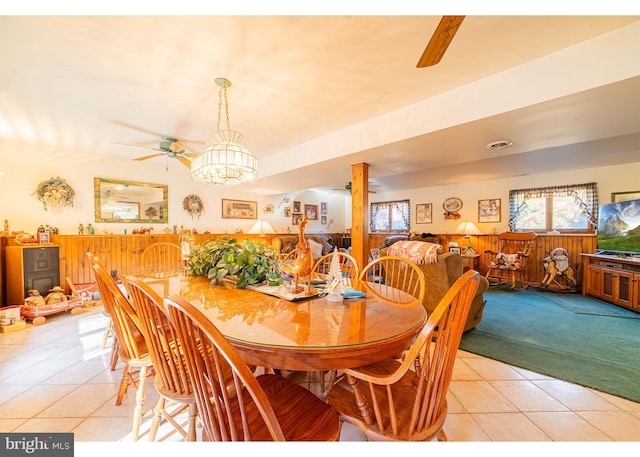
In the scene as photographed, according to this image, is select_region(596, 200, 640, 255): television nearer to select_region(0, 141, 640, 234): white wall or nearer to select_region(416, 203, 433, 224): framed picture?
select_region(0, 141, 640, 234): white wall

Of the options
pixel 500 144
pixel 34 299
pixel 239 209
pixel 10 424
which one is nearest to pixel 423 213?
pixel 500 144

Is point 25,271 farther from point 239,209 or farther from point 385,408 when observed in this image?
point 385,408

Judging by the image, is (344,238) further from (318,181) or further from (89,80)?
(89,80)

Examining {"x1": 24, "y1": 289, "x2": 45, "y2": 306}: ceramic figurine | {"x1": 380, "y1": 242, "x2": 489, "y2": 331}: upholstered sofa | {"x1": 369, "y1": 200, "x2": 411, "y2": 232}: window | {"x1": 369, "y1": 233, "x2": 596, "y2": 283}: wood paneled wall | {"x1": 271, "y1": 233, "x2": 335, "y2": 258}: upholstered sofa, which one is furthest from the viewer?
{"x1": 369, "y1": 200, "x2": 411, "y2": 232}: window

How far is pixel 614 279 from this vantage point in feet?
11.3

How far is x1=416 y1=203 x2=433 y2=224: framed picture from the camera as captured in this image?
650cm

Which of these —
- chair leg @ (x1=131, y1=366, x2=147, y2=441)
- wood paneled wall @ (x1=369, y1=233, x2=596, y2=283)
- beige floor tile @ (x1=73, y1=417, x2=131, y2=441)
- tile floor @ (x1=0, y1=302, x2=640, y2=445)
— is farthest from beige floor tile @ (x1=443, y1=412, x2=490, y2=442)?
wood paneled wall @ (x1=369, y1=233, x2=596, y2=283)

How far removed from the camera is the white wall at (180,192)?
3.47 m

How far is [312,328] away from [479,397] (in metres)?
1.50

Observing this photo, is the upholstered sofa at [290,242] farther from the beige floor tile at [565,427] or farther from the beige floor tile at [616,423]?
the beige floor tile at [616,423]

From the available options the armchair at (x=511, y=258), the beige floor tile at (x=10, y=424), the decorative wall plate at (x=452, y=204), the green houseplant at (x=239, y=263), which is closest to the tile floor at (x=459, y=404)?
the beige floor tile at (x=10, y=424)

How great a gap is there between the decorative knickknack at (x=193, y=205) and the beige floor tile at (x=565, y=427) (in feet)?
17.7

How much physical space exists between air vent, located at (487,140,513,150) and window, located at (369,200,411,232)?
4.32 metres
